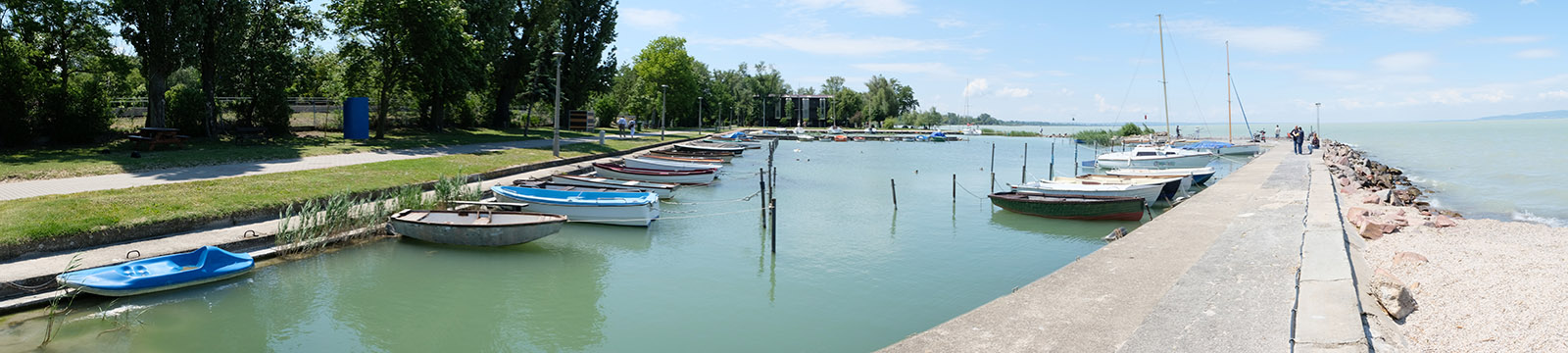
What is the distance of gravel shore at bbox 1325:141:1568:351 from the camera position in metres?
8.02

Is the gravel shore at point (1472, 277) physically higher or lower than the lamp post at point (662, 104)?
lower

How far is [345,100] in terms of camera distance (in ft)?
106

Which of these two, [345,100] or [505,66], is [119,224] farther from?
[505,66]

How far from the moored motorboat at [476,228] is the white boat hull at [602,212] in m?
2.65

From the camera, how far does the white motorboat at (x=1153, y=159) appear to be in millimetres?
42719

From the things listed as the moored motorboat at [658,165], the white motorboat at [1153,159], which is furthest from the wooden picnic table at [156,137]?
the white motorboat at [1153,159]

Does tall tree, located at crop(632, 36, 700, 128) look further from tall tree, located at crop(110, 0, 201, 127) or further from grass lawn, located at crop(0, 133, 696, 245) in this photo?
grass lawn, located at crop(0, 133, 696, 245)

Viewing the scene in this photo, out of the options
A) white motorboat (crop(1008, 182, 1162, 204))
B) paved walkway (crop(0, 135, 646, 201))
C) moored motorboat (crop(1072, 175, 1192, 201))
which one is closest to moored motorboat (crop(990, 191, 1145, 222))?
white motorboat (crop(1008, 182, 1162, 204))

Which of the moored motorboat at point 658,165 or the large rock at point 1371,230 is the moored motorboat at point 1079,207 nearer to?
the large rock at point 1371,230

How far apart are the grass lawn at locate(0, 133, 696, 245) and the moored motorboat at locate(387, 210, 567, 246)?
6.90 ft

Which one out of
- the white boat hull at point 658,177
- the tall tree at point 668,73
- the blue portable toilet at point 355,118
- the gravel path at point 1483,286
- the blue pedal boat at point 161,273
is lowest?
the blue pedal boat at point 161,273

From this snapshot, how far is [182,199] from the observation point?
1473 centimetres

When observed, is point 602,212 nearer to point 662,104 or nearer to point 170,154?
point 170,154

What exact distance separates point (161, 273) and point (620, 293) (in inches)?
260
